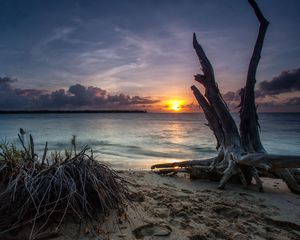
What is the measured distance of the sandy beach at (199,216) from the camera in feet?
8.02

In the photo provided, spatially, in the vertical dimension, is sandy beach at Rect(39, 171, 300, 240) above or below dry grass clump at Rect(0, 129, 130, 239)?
below

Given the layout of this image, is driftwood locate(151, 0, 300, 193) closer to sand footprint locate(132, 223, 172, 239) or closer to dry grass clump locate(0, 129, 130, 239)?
sand footprint locate(132, 223, 172, 239)

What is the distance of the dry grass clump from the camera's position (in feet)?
7.16

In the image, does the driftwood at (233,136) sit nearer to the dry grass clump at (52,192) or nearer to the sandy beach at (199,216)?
the sandy beach at (199,216)

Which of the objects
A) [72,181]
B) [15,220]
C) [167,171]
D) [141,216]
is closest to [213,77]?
[167,171]

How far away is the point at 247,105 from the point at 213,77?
103cm

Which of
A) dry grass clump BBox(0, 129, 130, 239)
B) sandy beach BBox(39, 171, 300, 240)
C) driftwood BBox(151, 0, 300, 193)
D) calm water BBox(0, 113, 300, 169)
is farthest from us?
calm water BBox(0, 113, 300, 169)

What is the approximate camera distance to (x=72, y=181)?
2.41m

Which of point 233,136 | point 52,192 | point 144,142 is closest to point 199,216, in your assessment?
point 52,192

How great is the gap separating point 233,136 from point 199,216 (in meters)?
2.71

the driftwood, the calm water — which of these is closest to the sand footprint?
the driftwood

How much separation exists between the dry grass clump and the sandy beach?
0.17m

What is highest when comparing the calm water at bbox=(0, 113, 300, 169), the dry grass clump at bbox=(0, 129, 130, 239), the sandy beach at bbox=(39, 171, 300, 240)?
the dry grass clump at bbox=(0, 129, 130, 239)

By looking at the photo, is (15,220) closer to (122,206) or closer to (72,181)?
(72,181)
